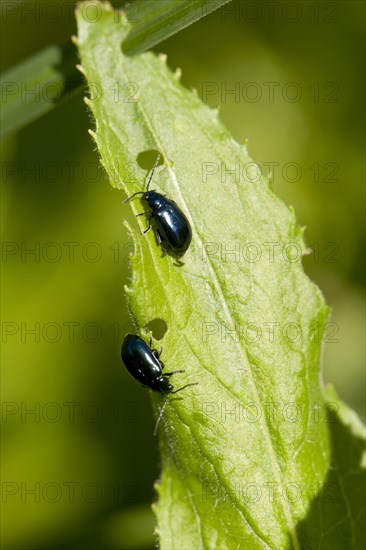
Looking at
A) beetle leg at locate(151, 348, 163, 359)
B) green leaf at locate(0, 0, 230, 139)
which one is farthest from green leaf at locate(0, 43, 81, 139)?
beetle leg at locate(151, 348, 163, 359)

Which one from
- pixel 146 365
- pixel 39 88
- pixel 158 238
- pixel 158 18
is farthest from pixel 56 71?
pixel 146 365

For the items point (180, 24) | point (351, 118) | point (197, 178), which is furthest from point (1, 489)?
point (351, 118)

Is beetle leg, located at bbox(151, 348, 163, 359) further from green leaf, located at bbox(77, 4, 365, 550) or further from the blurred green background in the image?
the blurred green background

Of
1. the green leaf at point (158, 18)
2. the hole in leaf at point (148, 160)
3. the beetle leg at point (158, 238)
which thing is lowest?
the beetle leg at point (158, 238)

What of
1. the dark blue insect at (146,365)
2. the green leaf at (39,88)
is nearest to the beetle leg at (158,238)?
the dark blue insect at (146,365)

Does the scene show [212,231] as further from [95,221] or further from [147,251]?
[95,221]

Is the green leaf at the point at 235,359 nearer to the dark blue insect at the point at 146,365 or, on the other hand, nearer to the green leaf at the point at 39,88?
the dark blue insect at the point at 146,365
